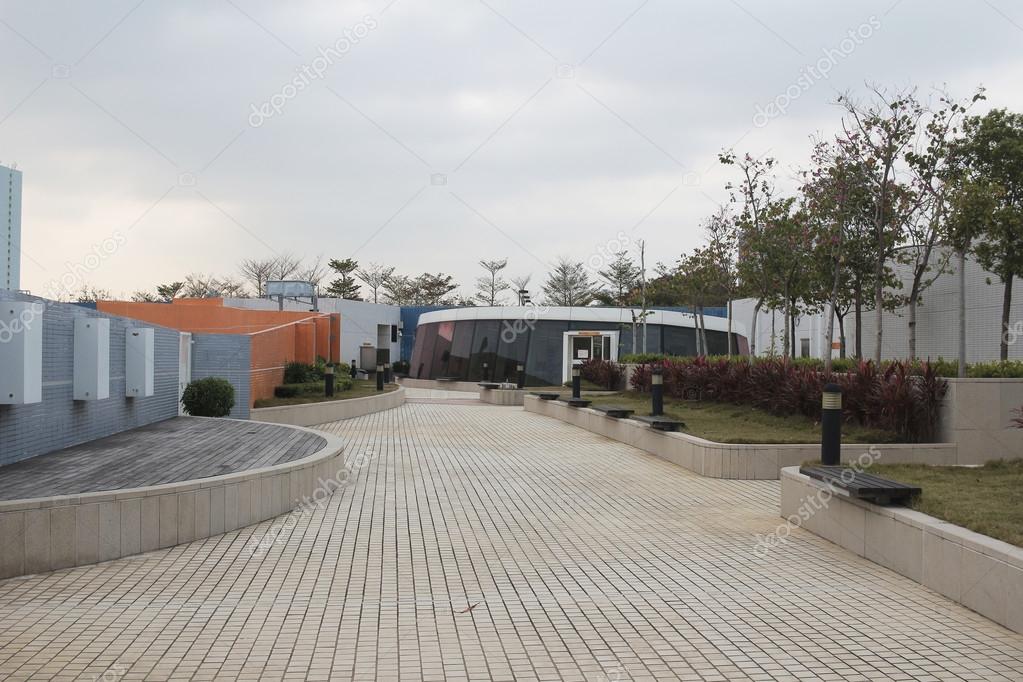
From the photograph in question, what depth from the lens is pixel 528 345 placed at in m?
35.2

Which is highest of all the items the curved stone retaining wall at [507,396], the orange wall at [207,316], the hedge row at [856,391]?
the orange wall at [207,316]

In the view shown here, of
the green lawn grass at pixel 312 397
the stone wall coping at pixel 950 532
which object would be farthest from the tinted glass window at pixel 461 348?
the stone wall coping at pixel 950 532

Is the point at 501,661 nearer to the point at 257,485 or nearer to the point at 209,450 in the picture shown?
the point at 257,485

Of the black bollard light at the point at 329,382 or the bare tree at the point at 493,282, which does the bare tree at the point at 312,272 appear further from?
the black bollard light at the point at 329,382

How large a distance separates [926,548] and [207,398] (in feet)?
40.4

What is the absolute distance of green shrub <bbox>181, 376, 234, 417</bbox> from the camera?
15.0 m

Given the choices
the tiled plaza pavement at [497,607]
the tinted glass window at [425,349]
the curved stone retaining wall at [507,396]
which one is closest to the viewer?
the tiled plaza pavement at [497,607]

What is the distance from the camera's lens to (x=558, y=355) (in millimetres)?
34938

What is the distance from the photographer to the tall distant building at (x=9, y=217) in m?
16.6

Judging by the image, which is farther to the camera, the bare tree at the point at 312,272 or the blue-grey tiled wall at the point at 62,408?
the bare tree at the point at 312,272

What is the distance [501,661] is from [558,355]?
30685mm

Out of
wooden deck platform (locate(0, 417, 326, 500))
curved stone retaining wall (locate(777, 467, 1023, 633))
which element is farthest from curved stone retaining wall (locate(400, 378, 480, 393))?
curved stone retaining wall (locate(777, 467, 1023, 633))

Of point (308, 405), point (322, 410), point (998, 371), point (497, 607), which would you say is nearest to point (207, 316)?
point (322, 410)

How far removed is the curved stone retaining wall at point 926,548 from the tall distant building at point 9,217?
15.1 m
